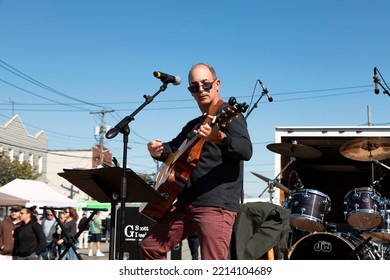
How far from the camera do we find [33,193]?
61.5 feet

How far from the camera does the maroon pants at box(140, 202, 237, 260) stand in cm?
387

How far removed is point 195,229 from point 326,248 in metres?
3.74

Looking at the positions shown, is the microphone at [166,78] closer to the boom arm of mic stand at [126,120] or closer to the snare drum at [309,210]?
the boom arm of mic stand at [126,120]

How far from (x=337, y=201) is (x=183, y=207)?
A: 8.85 metres

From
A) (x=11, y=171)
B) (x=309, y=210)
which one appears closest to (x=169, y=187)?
(x=309, y=210)

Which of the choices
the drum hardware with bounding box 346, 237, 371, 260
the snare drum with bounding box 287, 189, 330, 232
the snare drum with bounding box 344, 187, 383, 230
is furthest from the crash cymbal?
the drum hardware with bounding box 346, 237, 371, 260

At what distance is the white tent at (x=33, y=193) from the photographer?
18.1 metres

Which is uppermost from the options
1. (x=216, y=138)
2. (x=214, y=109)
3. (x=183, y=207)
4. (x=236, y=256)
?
(x=214, y=109)
